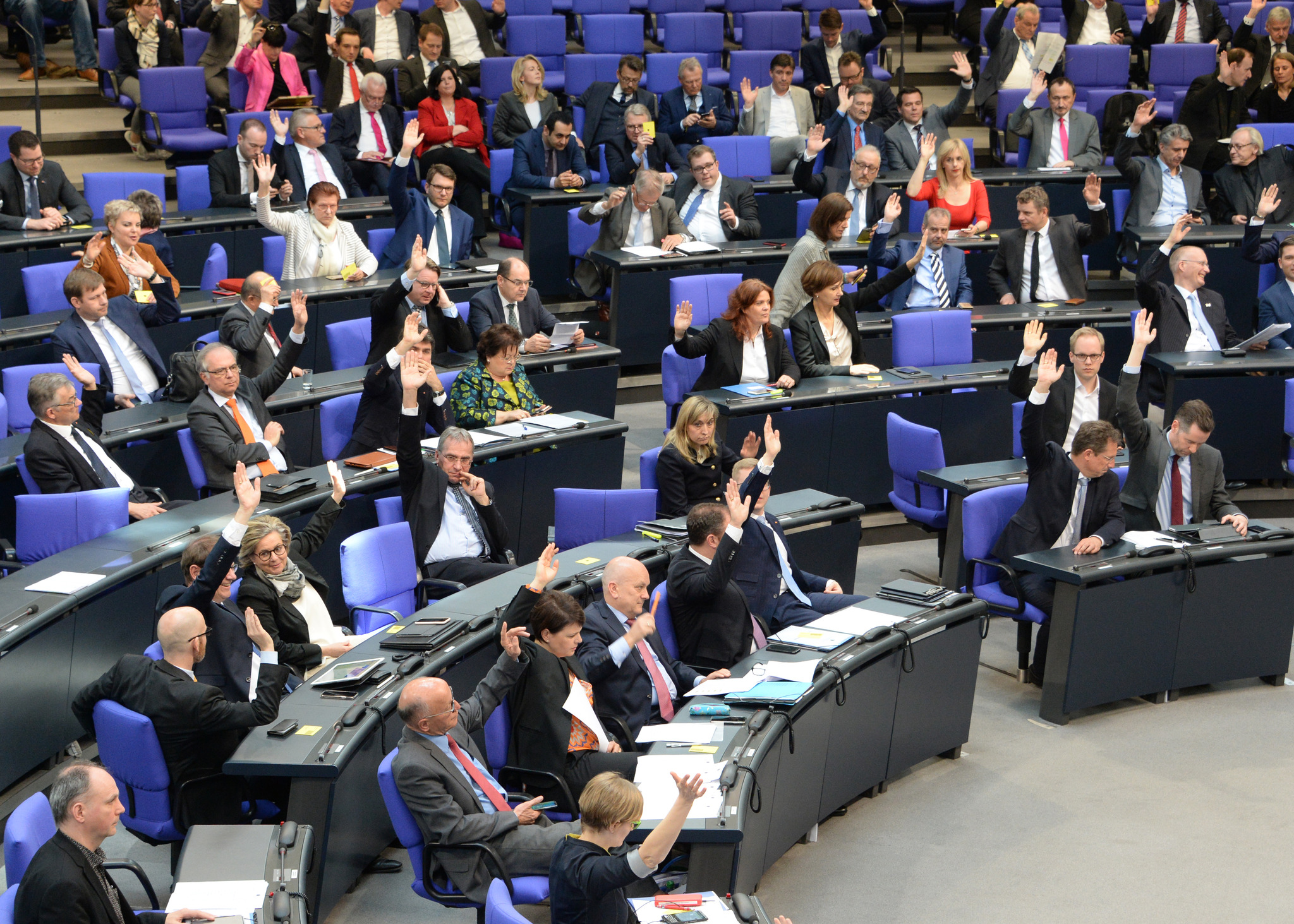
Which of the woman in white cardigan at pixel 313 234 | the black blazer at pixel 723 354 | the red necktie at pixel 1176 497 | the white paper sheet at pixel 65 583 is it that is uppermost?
the woman in white cardigan at pixel 313 234

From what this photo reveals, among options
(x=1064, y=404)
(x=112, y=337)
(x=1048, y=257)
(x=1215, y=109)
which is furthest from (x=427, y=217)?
(x=1215, y=109)

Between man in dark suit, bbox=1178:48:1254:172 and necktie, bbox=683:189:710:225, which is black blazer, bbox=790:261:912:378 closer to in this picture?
necktie, bbox=683:189:710:225

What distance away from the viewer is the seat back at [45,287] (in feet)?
27.2

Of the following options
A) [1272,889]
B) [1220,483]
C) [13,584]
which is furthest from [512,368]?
[1272,889]

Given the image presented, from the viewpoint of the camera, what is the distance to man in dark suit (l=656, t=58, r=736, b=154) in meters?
11.1

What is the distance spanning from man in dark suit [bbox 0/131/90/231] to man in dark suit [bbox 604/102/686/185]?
→ 3.63 meters

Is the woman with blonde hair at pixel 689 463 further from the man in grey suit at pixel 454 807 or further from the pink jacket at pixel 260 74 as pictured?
the pink jacket at pixel 260 74

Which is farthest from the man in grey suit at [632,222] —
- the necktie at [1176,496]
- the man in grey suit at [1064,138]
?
the necktie at [1176,496]

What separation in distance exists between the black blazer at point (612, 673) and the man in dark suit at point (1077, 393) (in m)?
2.93

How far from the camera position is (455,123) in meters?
10.9

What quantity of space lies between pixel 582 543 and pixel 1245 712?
9.90ft

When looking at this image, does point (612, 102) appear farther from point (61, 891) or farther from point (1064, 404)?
point (61, 891)

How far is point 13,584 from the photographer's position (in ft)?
17.9

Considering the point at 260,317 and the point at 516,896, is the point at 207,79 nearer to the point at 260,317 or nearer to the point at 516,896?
the point at 260,317
